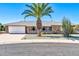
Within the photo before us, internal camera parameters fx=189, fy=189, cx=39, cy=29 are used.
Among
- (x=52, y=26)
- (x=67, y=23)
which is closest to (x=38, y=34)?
(x=67, y=23)

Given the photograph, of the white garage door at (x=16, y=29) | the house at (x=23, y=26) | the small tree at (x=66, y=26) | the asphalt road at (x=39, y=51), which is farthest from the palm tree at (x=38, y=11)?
the asphalt road at (x=39, y=51)

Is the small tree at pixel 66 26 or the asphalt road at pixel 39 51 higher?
the small tree at pixel 66 26

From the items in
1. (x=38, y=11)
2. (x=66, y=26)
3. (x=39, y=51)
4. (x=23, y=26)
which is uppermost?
(x=38, y=11)

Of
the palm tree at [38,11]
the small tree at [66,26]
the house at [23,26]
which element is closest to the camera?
the small tree at [66,26]

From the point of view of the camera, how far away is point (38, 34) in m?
15.7

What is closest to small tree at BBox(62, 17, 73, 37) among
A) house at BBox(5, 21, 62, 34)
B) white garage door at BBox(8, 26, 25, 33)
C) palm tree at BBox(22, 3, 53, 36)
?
palm tree at BBox(22, 3, 53, 36)

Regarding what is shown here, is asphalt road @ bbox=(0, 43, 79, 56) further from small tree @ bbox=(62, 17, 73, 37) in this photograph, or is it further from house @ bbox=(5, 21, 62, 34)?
house @ bbox=(5, 21, 62, 34)

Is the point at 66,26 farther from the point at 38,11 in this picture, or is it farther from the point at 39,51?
the point at 39,51

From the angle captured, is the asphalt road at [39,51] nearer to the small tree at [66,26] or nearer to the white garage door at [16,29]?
the small tree at [66,26]

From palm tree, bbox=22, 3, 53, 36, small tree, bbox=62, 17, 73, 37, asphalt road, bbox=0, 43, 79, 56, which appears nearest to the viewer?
asphalt road, bbox=0, 43, 79, 56

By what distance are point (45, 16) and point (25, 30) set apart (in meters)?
6.18

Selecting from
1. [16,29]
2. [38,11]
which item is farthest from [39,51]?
[16,29]

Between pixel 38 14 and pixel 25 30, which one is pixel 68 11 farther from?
pixel 25 30

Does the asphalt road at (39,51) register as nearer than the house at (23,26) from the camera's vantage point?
Yes
